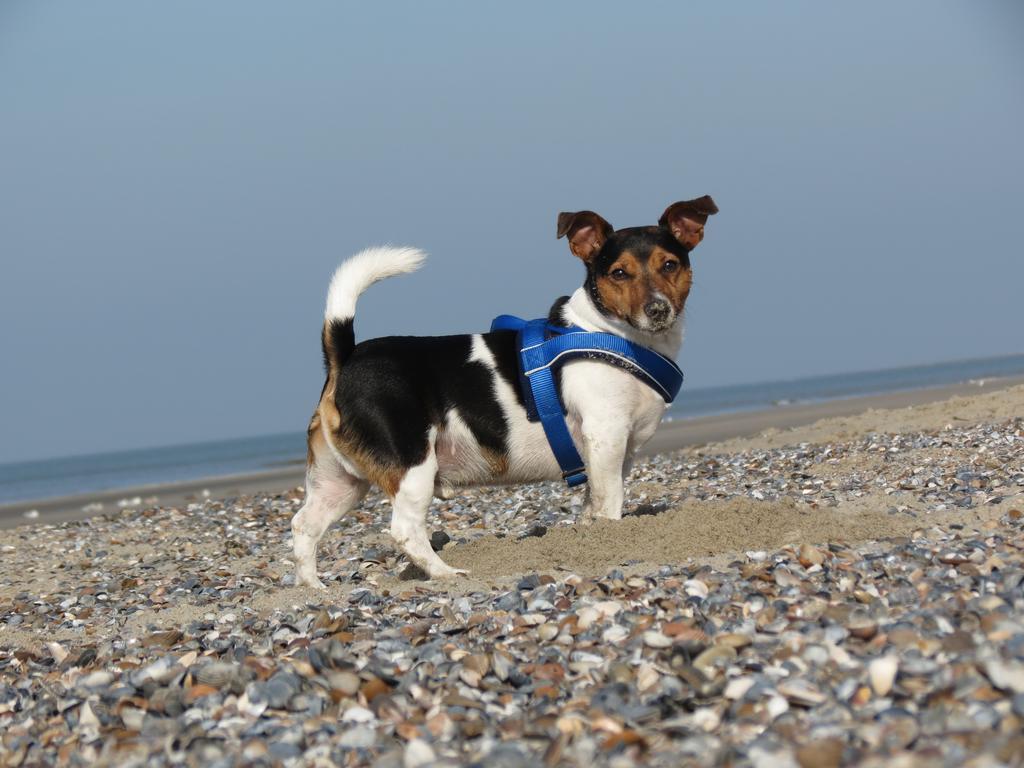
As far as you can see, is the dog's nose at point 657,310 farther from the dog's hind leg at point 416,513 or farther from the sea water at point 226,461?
the sea water at point 226,461

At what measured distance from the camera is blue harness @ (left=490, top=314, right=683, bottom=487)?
250 inches

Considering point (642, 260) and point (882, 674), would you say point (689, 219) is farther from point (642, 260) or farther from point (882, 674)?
point (882, 674)

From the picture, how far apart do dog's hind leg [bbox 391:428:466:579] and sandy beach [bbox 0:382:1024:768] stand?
15 cm

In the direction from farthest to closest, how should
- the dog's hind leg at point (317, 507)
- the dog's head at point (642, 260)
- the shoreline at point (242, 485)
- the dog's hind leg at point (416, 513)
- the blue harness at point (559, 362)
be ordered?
the shoreline at point (242, 485), the dog's hind leg at point (317, 507), the blue harness at point (559, 362), the dog's head at point (642, 260), the dog's hind leg at point (416, 513)

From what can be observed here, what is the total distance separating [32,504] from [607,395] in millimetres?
20225

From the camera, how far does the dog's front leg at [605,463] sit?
634 cm

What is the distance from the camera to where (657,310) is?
6.09m

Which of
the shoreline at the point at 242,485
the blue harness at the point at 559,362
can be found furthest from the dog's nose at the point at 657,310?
the shoreline at the point at 242,485

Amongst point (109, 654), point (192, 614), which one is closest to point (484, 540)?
point (192, 614)

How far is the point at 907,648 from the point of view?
347cm

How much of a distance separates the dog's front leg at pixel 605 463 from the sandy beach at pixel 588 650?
214 millimetres

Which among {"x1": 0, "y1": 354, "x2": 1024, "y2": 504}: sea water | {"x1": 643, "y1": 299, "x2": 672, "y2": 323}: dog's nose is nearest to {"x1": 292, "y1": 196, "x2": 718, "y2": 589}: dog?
{"x1": 643, "y1": 299, "x2": 672, "y2": 323}: dog's nose

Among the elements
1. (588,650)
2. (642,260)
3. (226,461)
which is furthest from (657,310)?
(226,461)

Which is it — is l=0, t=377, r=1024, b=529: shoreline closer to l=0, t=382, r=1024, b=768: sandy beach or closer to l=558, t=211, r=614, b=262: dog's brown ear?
l=0, t=382, r=1024, b=768: sandy beach
